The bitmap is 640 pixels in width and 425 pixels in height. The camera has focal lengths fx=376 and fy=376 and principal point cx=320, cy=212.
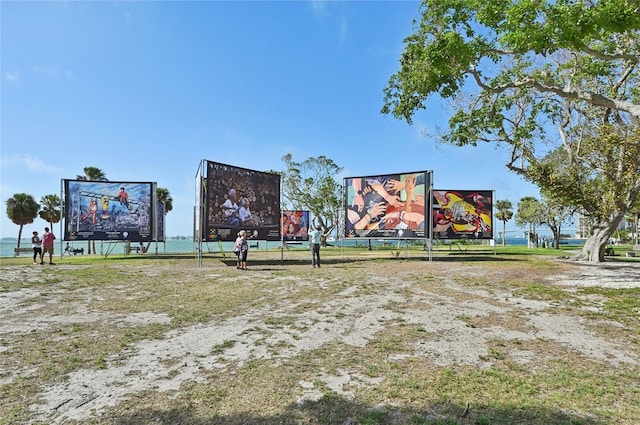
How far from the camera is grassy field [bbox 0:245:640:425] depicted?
3443mm

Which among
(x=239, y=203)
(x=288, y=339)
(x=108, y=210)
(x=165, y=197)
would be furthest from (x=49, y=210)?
(x=288, y=339)

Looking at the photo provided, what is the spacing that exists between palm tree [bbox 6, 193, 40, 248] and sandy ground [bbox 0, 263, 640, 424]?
4159cm

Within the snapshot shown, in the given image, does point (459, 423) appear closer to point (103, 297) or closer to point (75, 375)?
point (75, 375)

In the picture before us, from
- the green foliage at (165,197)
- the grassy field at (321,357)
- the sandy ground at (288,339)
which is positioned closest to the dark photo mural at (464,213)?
the grassy field at (321,357)

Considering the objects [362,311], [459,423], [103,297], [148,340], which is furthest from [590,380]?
[103,297]

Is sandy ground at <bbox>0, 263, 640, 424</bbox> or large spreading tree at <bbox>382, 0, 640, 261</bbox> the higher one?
→ large spreading tree at <bbox>382, 0, 640, 261</bbox>

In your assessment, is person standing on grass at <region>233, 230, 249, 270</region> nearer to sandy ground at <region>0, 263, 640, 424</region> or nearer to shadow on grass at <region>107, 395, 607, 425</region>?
sandy ground at <region>0, 263, 640, 424</region>

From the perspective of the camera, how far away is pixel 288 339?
18.7ft

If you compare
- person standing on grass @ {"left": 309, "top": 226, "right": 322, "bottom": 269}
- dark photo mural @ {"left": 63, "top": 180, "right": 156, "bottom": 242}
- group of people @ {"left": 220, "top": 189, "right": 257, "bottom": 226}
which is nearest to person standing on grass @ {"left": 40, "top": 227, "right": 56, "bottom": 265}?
dark photo mural @ {"left": 63, "top": 180, "right": 156, "bottom": 242}

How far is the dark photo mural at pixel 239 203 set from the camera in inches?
693

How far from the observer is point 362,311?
7.66 metres

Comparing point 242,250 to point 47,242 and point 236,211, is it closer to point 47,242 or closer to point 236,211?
point 236,211

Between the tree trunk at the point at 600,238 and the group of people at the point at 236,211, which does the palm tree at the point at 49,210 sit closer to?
the group of people at the point at 236,211

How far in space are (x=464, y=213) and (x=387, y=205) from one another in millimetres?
5899
